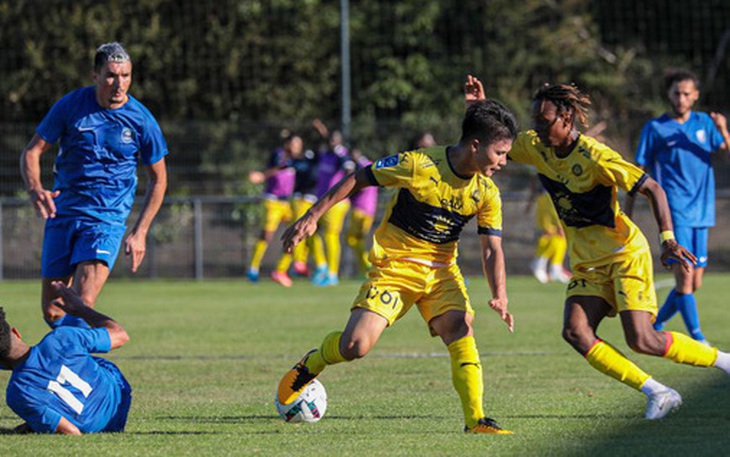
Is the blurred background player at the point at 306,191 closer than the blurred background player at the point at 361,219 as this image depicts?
Yes

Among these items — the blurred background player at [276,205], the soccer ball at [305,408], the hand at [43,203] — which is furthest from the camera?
the blurred background player at [276,205]

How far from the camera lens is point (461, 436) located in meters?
6.52

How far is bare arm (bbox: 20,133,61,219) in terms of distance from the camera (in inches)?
307

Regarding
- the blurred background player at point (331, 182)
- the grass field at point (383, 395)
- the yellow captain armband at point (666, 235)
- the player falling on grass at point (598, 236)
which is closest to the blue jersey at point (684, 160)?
the grass field at point (383, 395)

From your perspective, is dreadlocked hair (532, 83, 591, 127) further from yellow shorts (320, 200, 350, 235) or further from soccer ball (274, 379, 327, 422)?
yellow shorts (320, 200, 350, 235)

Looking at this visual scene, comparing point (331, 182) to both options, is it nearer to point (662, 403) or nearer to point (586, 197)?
point (586, 197)

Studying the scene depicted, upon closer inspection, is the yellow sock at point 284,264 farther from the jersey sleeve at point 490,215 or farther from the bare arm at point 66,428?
the bare arm at point 66,428

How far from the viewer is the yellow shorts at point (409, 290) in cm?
695

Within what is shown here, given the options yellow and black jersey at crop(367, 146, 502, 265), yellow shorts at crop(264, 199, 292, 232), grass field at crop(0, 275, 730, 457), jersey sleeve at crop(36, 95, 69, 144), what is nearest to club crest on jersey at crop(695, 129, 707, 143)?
grass field at crop(0, 275, 730, 457)

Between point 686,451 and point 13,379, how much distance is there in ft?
10.5

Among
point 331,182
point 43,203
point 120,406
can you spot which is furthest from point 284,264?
point 120,406

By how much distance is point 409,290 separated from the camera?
6.99m

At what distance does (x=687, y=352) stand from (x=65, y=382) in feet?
11.2

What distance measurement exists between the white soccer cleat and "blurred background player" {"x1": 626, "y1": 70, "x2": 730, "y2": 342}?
12.9 ft
